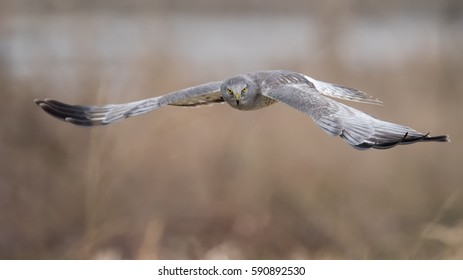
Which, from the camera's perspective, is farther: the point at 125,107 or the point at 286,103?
the point at 125,107

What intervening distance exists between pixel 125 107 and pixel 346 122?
733mm

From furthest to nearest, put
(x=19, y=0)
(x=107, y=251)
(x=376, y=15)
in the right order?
(x=376, y=15) → (x=19, y=0) → (x=107, y=251)

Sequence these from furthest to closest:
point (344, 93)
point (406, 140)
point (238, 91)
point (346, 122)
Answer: point (344, 93)
point (238, 91)
point (346, 122)
point (406, 140)

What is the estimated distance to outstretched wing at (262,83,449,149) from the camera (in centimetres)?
170

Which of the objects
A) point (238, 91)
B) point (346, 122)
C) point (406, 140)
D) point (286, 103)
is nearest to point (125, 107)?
point (238, 91)

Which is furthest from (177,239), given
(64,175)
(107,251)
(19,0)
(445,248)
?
(19,0)

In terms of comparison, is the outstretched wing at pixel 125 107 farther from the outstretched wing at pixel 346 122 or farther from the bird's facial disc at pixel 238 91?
the outstretched wing at pixel 346 122

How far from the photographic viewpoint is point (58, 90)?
380 centimetres

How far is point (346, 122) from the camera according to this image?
182 centimetres

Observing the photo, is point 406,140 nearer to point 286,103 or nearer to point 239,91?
point 286,103

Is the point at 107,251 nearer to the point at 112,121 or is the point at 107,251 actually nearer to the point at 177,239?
the point at 177,239

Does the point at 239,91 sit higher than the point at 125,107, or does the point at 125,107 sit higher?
the point at 239,91

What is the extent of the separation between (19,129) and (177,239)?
3.19ft

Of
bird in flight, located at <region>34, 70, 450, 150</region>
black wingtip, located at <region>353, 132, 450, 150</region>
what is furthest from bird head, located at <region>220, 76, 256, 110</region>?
black wingtip, located at <region>353, 132, 450, 150</region>
